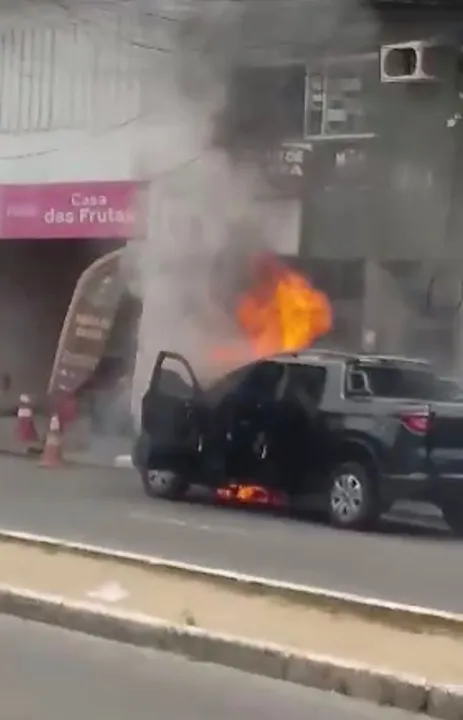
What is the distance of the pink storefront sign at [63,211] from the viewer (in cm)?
1468

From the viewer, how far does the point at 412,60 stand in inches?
476

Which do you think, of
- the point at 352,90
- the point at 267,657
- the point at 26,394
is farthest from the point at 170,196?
the point at 267,657

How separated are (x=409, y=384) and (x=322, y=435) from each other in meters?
0.67

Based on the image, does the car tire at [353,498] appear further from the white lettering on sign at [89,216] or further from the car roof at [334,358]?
the white lettering on sign at [89,216]

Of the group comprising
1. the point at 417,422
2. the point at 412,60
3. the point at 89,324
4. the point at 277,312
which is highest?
the point at 412,60

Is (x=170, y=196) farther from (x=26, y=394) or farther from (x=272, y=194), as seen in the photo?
(x=26, y=394)

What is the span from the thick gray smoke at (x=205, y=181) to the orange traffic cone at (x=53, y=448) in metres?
0.84

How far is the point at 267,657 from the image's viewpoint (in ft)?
18.2

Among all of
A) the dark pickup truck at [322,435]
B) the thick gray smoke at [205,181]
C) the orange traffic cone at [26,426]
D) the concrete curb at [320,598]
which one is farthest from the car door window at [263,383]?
the orange traffic cone at [26,426]

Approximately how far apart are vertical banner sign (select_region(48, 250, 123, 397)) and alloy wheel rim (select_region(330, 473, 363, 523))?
4396 millimetres

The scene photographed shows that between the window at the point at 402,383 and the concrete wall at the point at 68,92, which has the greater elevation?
the concrete wall at the point at 68,92

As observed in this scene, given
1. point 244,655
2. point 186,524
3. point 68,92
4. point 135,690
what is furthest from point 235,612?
point 68,92

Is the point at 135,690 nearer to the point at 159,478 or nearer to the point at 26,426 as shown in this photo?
the point at 159,478

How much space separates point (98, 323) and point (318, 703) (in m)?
9.55
